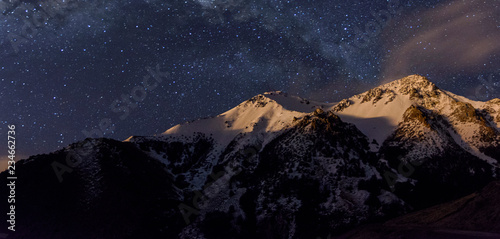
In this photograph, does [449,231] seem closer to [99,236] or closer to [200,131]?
[99,236]

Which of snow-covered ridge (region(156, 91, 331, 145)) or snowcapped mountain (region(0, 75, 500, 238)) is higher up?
snow-covered ridge (region(156, 91, 331, 145))

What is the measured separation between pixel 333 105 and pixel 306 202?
106613 millimetres

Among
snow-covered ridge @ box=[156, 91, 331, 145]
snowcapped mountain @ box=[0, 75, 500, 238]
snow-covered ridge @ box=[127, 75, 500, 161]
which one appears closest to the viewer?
snowcapped mountain @ box=[0, 75, 500, 238]

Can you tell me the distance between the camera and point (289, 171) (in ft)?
317

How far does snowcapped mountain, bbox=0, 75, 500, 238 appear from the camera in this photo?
251ft

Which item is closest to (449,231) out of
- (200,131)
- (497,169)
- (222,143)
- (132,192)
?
(132,192)

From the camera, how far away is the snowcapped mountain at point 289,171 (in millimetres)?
76500

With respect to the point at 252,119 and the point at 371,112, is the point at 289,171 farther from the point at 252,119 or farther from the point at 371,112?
the point at 371,112

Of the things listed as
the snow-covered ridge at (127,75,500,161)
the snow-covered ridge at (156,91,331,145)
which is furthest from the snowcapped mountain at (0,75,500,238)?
the snow-covered ridge at (156,91,331,145)

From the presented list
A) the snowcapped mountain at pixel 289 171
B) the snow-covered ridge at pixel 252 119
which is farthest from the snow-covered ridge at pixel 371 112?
the snowcapped mountain at pixel 289 171


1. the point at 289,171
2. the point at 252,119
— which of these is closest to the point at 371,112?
the point at 252,119

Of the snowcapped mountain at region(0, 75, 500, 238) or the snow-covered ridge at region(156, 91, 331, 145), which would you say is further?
the snow-covered ridge at region(156, 91, 331, 145)

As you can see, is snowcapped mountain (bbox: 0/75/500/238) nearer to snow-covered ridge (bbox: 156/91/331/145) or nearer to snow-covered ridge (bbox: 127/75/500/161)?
snow-covered ridge (bbox: 127/75/500/161)

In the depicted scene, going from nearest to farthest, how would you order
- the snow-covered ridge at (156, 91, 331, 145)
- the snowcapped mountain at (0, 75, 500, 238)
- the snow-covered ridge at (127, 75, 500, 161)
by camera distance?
1. the snowcapped mountain at (0, 75, 500, 238)
2. the snow-covered ridge at (127, 75, 500, 161)
3. the snow-covered ridge at (156, 91, 331, 145)
